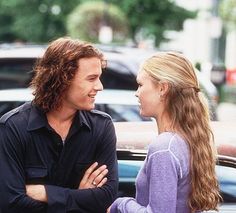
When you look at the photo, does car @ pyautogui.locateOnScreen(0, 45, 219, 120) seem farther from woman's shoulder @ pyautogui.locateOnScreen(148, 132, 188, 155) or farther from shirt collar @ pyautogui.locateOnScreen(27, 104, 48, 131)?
woman's shoulder @ pyautogui.locateOnScreen(148, 132, 188, 155)

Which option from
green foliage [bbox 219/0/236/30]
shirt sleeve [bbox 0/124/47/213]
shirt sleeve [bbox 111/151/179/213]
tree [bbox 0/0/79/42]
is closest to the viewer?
shirt sleeve [bbox 111/151/179/213]

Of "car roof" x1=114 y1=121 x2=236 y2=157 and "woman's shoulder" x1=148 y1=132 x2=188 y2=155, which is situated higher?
"woman's shoulder" x1=148 y1=132 x2=188 y2=155

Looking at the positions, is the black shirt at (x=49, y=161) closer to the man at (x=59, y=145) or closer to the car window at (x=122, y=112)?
the man at (x=59, y=145)

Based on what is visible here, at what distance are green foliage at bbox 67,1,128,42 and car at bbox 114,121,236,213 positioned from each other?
15.7 meters

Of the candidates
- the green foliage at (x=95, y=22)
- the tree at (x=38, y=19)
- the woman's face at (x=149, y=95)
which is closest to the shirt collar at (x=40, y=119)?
the woman's face at (x=149, y=95)

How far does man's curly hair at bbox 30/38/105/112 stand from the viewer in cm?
251

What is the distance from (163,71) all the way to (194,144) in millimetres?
286

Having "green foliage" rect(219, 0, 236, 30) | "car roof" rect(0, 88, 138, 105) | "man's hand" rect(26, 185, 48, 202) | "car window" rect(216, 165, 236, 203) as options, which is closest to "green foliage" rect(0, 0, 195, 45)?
"green foliage" rect(219, 0, 236, 30)

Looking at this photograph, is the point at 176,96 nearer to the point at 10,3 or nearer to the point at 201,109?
the point at 201,109

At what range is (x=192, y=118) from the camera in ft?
7.52

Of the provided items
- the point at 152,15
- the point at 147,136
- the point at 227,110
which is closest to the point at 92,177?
the point at 147,136

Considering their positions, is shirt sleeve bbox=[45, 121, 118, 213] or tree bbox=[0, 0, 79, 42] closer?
shirt sleeve bbox=[45, 121, 118, 213]

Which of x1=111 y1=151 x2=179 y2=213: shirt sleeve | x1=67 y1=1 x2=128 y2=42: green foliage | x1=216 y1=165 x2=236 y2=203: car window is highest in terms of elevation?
x1=111 y1=151 x2=179 y2=213: shirt sleeve

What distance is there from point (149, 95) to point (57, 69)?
0.42m
